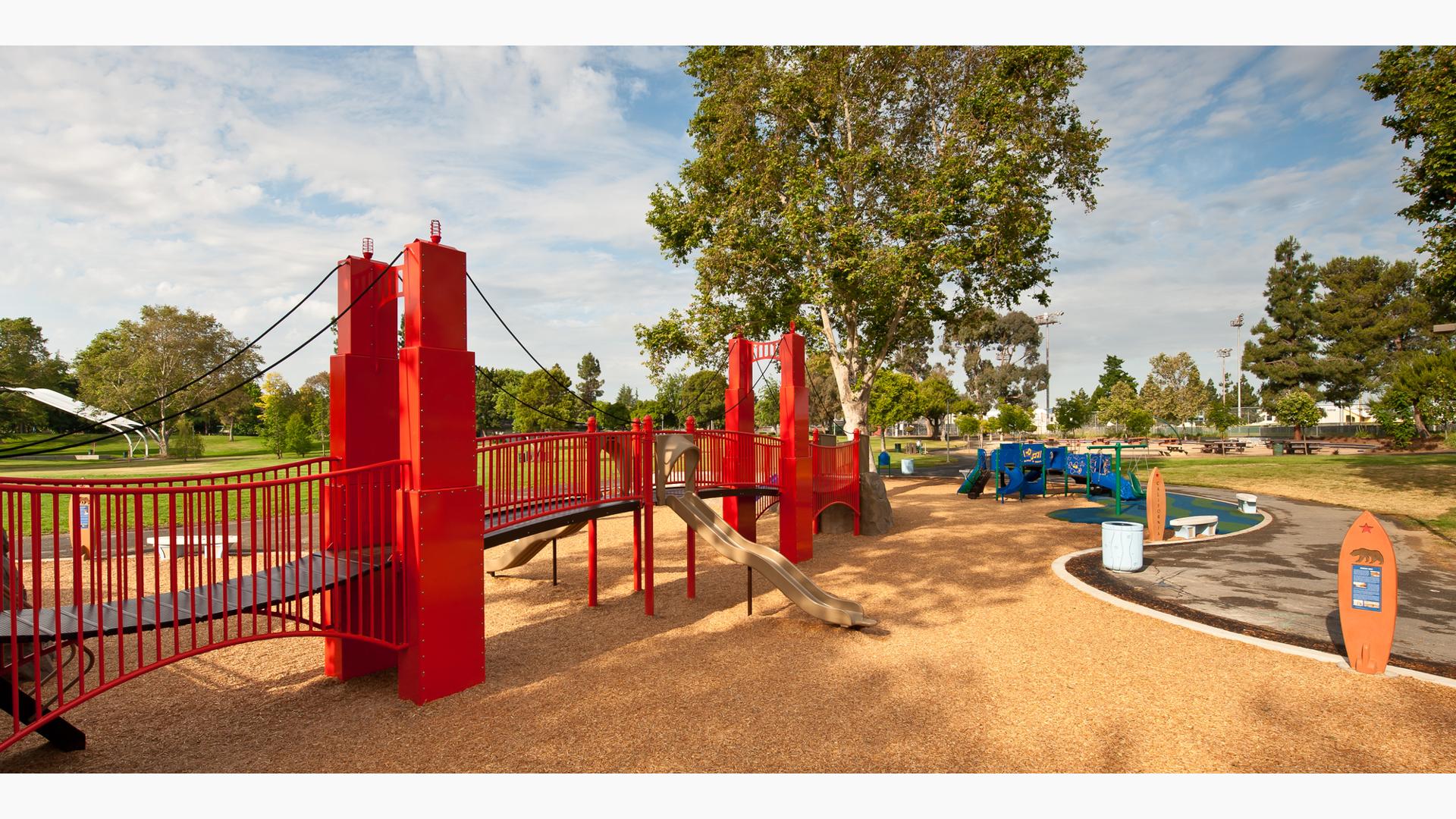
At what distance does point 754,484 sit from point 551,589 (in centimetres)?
371

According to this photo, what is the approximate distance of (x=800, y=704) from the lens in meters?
5.65

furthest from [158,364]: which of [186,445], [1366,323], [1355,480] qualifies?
[1366,323]

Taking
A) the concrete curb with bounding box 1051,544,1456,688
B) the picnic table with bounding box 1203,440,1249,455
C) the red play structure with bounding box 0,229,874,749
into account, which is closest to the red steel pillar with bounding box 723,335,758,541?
the red play structure with bounding box 0,229,874,749

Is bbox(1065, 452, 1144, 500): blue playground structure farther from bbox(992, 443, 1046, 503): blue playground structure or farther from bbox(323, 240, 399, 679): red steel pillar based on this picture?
bbox(323, 240, 399, 679): red steel pillar

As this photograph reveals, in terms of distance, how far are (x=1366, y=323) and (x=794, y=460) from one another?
66180 millimetres

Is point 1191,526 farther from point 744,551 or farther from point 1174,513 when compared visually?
point 744,551

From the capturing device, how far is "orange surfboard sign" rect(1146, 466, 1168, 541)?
1242 cm

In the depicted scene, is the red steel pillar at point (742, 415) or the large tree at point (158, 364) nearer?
the red steel pillar at point (742, 415)

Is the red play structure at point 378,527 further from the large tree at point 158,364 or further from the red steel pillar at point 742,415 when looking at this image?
the large tree at point 158,364

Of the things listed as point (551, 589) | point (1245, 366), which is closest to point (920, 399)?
point (1245, 366)

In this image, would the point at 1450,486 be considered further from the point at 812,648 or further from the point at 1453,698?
the point at 812,648

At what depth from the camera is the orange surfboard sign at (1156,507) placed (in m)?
12.4

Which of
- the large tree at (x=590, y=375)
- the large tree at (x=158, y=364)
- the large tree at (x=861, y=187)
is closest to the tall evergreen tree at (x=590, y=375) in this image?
the large tree at (x=590, y=375)

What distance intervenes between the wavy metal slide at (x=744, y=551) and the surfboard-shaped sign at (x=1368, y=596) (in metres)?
4.31
